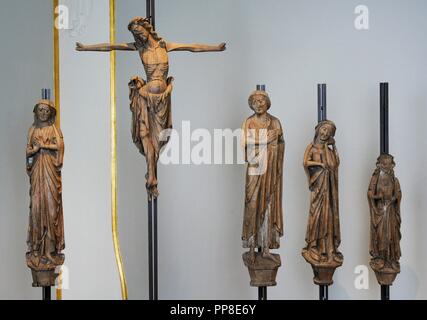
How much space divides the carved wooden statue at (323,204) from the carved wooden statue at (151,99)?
0.73 metres

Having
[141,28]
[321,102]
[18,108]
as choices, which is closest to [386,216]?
[321,102]

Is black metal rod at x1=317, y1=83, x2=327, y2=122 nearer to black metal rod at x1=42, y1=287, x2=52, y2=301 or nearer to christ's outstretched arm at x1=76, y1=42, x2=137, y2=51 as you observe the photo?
christ's outstretched arm at x1=76, y1=42, x2=137, y2=51

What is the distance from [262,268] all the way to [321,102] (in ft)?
2.82

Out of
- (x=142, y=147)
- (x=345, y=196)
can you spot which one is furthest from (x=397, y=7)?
(x=142, y=147)

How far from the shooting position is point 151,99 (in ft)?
18.9

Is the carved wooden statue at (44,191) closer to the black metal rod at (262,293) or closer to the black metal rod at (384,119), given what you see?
the black metal rod at (262,293)

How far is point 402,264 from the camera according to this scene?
646 cm

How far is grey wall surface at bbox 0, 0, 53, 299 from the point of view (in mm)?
6305

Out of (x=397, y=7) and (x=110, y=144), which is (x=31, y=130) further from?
(x=397, y=7)

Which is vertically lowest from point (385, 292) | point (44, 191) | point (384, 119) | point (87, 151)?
point (385, 292)

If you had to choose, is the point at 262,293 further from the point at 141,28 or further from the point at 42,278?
the point at 141,28

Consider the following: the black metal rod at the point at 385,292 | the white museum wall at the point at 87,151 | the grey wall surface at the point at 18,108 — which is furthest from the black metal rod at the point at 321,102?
the grey wall surface at the point at 18,108

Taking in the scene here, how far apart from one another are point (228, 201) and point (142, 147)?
82 centimetres

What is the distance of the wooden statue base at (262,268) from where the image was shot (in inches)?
233
